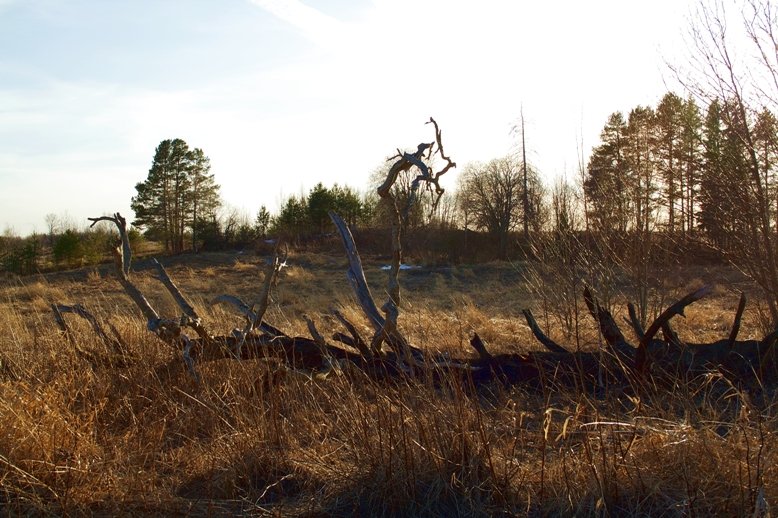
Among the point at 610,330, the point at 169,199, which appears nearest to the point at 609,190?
the point at 610,330

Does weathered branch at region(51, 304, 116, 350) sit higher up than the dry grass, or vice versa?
weathered branch at region(51, 304, 116, 350)

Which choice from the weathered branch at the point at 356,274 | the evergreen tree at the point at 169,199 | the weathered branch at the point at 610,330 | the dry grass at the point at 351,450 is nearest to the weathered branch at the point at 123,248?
the dry grass at the point at 351,450

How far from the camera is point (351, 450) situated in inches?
146

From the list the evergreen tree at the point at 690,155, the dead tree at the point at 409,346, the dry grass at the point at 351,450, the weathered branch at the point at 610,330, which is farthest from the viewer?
the evergreen tree at the point at 690,155

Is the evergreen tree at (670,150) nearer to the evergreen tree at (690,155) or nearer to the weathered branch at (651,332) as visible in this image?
the evergreen tree at (690,155)

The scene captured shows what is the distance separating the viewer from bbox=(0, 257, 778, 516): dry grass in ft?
10.3

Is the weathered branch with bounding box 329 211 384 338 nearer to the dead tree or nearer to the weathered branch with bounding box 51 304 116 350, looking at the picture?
the dead tree

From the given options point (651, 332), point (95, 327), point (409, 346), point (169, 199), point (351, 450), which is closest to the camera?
point (351, 450)

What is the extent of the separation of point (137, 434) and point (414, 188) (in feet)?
9.19

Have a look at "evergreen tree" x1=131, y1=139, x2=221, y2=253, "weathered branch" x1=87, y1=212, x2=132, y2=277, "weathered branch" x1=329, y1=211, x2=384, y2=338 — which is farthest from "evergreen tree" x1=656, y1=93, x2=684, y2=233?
"evergreen tree" x1=131, y1=139, x2=221, y2=253

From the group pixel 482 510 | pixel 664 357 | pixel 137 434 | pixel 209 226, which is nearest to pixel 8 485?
pixel 137 434

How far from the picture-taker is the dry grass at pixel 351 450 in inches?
123

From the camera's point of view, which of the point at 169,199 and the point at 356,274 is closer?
the point at 356,274

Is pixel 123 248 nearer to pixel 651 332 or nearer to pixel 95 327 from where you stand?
pixel 95 327
